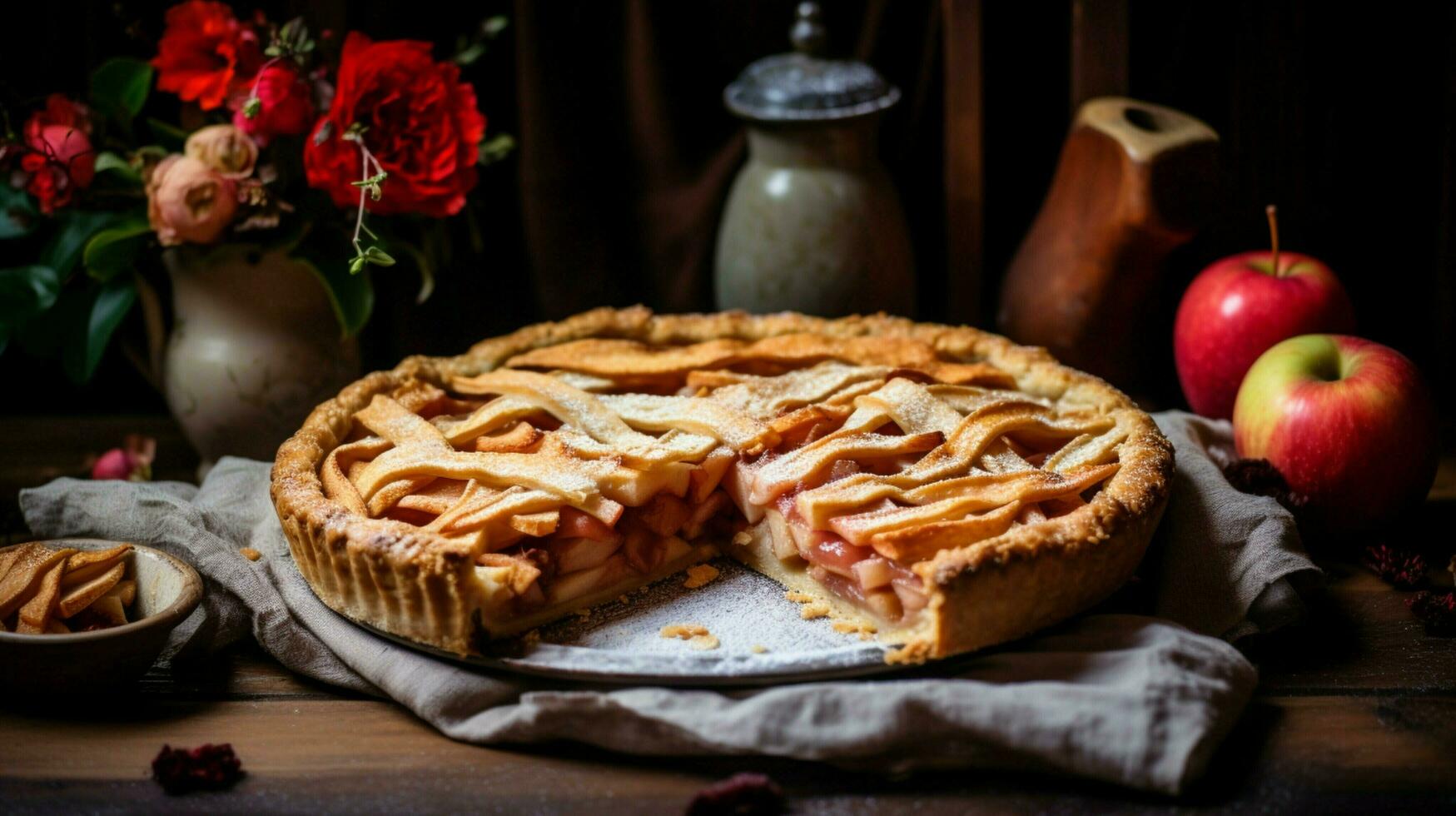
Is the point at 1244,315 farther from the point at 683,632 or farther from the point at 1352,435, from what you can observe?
the point at 683,632

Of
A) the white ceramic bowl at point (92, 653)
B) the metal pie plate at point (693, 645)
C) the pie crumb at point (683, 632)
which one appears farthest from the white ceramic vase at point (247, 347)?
the pie crumb at point (683, 632)

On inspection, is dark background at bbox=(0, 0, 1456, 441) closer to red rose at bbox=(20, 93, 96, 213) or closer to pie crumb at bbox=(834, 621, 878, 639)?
red rose at bbox=(20, 93, 96, 213)

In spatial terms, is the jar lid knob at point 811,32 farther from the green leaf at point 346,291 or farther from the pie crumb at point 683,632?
the pie crumb at point 683,632

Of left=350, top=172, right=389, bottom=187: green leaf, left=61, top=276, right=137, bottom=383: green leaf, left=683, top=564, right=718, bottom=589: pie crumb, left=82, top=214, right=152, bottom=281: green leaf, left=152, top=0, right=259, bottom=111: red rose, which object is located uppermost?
left=152, top=0, right=259, bottom=111: red rose

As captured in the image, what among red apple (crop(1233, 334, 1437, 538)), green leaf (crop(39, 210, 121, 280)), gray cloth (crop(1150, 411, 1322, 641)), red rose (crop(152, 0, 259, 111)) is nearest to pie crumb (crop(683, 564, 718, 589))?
gray cloth (crop(1150, 411, 1322, 641))

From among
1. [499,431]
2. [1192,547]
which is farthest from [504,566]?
[1192,547]

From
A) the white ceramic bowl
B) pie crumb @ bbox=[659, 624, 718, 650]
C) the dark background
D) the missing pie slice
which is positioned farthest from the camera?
the dark background
